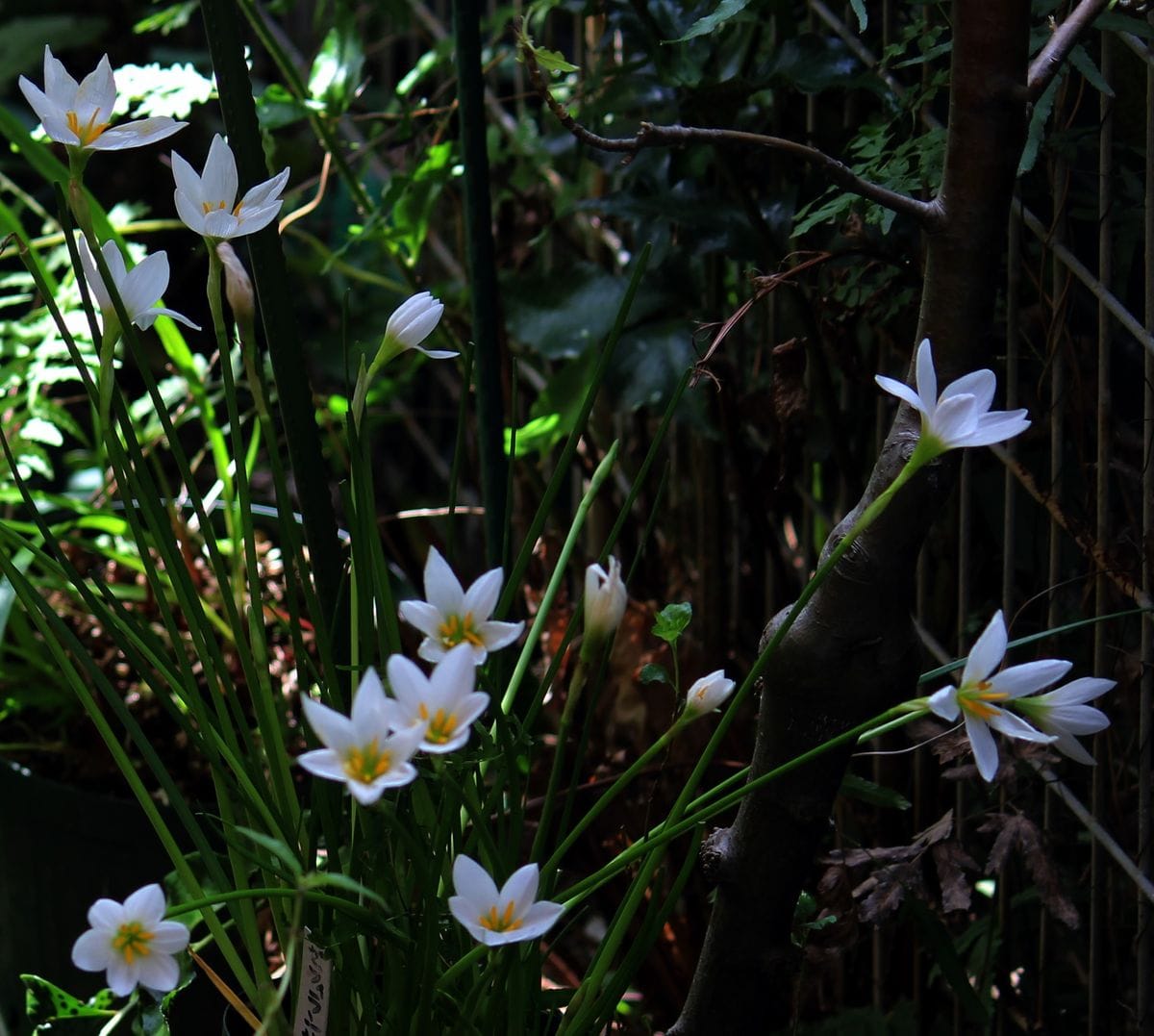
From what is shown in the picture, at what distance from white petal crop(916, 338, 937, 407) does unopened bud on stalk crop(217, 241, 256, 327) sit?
0.29 metres

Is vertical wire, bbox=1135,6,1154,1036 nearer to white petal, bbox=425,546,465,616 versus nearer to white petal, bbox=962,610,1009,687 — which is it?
white petal, bbox=962,610,1009,687

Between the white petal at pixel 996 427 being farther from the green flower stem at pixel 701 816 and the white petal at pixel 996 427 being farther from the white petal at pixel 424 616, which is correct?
the white petal at pixel 424 616

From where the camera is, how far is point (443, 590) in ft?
1.53

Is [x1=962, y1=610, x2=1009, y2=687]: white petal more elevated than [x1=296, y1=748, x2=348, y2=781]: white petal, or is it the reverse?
[x1=296, y1=748, x2=348, y2=781]: white petal

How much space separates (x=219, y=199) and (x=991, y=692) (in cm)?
39

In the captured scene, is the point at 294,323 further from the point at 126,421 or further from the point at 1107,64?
the point at 1107,64

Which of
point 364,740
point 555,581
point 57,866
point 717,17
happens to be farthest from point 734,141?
point 57,866

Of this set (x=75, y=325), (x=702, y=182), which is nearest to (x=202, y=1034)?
(x=75, y=325)

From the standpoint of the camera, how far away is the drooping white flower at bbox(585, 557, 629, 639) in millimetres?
484

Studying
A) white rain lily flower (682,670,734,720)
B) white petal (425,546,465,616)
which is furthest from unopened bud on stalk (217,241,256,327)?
white rain lily flower (682,670,734,720)

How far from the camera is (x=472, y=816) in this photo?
0.52m

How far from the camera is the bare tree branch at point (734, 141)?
1.69 ft

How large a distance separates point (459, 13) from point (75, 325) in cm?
56

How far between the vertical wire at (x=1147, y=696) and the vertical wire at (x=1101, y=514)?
0.9 inches
